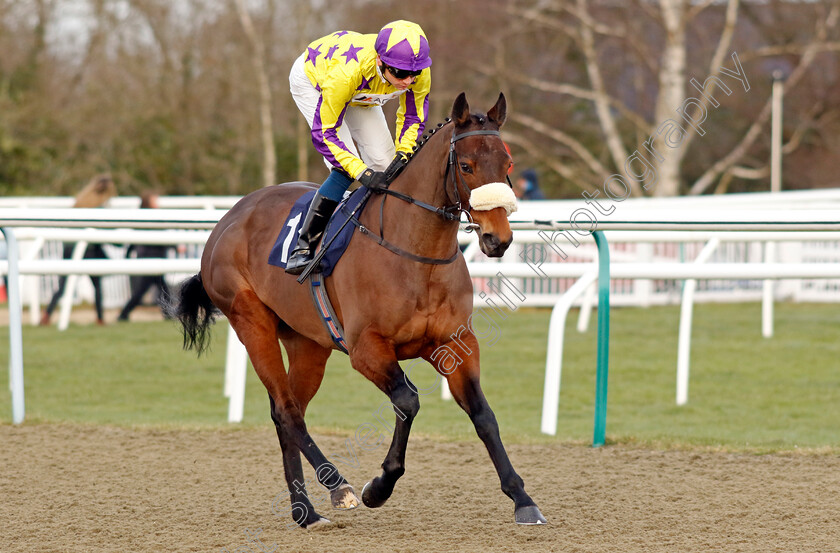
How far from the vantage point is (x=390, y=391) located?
392 centimetres

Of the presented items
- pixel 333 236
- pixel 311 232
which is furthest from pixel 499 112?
pixel 311 232

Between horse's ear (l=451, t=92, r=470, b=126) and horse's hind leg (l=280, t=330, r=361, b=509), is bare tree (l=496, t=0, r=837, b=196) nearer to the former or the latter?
horse's hind leg (l=280, t=330, r=361, b=509)

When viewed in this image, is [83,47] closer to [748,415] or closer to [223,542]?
[748,415]

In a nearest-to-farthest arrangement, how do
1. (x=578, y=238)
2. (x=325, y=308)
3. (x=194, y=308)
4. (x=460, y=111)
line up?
(x=460, y=111) < (x=325, y=308) < (x=194, y=308) < (x=578, y=238)

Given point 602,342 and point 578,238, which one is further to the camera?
point 578,238

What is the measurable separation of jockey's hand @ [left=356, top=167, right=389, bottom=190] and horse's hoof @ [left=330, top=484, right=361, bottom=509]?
3.88 ft

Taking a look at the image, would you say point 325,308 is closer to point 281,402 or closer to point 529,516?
point 281,402

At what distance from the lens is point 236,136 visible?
22.4 metres

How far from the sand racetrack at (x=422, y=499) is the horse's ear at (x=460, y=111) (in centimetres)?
147

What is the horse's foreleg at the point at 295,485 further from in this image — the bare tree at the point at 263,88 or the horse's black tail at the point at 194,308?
the bare tree at the point at 263,88

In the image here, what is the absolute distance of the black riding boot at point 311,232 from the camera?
14.1 feet

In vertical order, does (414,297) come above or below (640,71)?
below

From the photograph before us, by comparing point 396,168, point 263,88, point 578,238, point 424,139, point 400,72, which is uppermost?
point 263,88

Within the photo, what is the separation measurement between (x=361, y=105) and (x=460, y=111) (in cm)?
96
